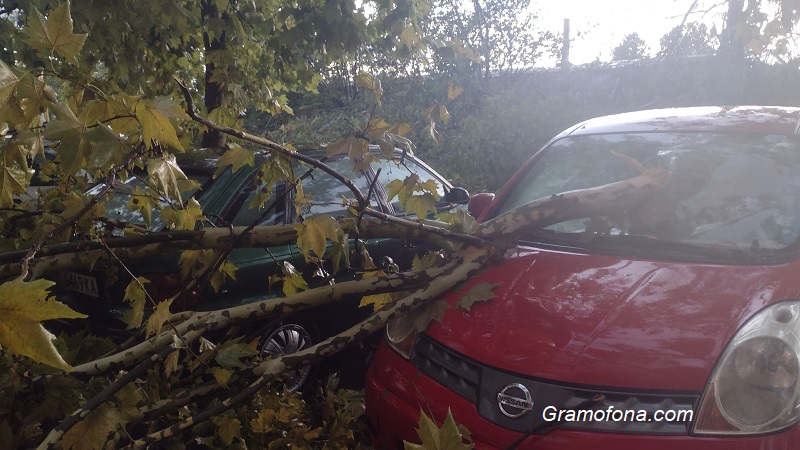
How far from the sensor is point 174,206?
3000 millimetres

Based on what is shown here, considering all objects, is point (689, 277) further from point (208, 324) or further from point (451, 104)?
point (451, 104)

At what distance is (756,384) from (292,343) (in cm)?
256

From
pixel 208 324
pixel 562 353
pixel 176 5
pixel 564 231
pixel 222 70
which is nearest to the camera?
pixel 562 353

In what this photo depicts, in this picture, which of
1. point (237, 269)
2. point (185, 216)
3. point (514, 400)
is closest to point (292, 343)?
point (237, 269)

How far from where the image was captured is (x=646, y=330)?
2158 millimetres

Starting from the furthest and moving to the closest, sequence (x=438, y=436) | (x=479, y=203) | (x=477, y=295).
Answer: (x=479, y=203) < (x=477, y=295) < (x=438, y=436)

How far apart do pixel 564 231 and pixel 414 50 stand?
2178mm

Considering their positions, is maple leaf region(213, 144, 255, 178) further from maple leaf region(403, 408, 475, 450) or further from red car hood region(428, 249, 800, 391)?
maple leaf region(403, 408, 475, 450)

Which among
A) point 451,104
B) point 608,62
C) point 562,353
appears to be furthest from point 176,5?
point 608,62

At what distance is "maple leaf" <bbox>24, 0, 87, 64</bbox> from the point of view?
1.81 m

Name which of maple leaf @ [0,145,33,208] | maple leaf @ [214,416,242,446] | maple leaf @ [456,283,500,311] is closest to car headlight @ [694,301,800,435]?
maple leaf @ [456,283,500,311]

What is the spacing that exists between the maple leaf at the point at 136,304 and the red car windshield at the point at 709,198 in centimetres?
164

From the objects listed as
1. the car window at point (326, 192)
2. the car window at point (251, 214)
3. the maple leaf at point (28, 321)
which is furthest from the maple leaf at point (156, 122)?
the car window at point (326, 192)

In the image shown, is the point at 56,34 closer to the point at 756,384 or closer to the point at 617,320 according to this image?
the point at 617,320
